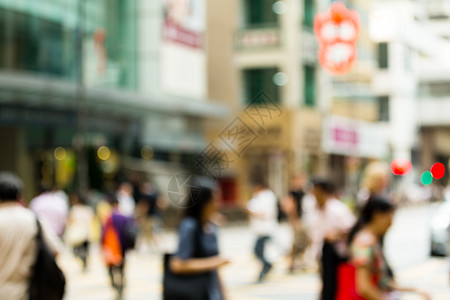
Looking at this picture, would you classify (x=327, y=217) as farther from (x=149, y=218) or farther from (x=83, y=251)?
(x=149, y=218)

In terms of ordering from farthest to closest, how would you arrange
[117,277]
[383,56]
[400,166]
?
[383,56] → [400,166] → [117,277]

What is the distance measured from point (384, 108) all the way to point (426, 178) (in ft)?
41.9

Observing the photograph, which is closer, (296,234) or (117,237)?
(117,237)

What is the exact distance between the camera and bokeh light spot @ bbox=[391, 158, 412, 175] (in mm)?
65062

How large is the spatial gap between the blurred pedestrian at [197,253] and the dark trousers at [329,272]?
30.7 inches

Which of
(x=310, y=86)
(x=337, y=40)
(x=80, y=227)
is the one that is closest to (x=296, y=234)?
(x=80, y=227)

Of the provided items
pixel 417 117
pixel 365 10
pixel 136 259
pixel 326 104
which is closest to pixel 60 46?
pixel 136 259

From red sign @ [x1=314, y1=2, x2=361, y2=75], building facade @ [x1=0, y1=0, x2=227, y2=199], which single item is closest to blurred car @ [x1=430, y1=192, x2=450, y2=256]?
building facade @ [x1=0, y1=0, x2=227, y2=199]

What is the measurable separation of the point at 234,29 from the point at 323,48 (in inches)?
331

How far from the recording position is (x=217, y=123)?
44.2 m

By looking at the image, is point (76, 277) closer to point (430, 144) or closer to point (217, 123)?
point (217, 123)

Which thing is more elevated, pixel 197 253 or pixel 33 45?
pixel 33 45

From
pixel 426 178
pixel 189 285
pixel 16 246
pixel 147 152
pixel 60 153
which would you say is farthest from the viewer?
pixel 426 178

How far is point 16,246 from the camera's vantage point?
19.6ft
